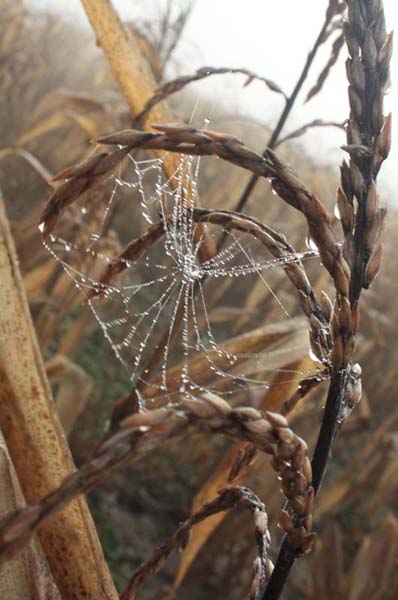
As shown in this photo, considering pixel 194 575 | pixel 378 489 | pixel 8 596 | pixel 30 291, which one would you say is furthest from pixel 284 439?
pixel 378 489

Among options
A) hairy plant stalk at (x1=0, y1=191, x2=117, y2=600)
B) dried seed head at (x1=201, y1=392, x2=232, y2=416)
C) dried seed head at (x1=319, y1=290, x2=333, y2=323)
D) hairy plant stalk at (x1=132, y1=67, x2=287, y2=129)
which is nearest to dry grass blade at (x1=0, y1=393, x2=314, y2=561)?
dried seed head at (x1=201, y1=392, x2=232, y2=416)

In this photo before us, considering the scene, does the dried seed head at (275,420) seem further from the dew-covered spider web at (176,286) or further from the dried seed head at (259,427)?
the dew-covered spider web at (176,286)

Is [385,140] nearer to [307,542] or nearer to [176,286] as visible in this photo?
[307,542]

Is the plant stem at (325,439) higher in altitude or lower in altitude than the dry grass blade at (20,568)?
higher

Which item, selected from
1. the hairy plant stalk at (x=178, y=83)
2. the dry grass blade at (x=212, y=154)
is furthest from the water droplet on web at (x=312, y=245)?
the hairy plant stalk at (x=178, y=83)

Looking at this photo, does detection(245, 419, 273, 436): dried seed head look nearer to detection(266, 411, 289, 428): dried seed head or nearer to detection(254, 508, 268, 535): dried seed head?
detection(266, 411, 289, 428): dried seed head
